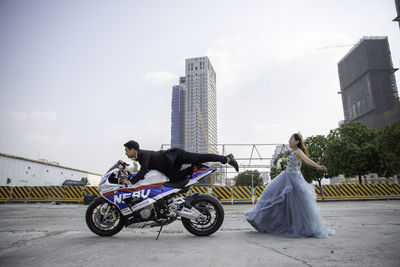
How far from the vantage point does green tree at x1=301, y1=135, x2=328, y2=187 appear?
37.0m

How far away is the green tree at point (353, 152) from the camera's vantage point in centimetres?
2930

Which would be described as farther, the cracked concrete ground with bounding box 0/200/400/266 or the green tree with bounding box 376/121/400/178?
the green tree with bounding box 376/121/400/178

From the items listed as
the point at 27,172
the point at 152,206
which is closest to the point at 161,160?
the point at 152,206

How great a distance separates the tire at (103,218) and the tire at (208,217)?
1.15 meters

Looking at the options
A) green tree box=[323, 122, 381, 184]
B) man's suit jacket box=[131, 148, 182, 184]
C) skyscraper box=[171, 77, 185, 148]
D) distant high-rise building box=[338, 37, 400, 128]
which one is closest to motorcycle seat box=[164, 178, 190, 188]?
man's suit jacket box=[131, 148, 182, 184]

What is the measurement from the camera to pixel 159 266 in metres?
2.49

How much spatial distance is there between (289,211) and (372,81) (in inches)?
5305

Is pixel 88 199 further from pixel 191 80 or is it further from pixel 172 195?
pixel 191 80

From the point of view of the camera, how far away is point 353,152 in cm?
2966

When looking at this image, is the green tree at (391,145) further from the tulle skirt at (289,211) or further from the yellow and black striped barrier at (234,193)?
the tulle skirt at (289,211)

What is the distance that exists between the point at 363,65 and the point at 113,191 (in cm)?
14232

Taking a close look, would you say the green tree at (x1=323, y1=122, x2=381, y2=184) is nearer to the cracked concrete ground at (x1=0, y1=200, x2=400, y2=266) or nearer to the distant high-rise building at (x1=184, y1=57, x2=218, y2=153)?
the cracked concrete ground at (x1=0, y1=200, x2=400, y2=266)

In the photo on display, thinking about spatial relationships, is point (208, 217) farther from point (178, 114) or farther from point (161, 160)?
point (178, 114)

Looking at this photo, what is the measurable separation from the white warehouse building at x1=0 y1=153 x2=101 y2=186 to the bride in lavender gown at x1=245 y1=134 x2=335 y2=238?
46.2 m
